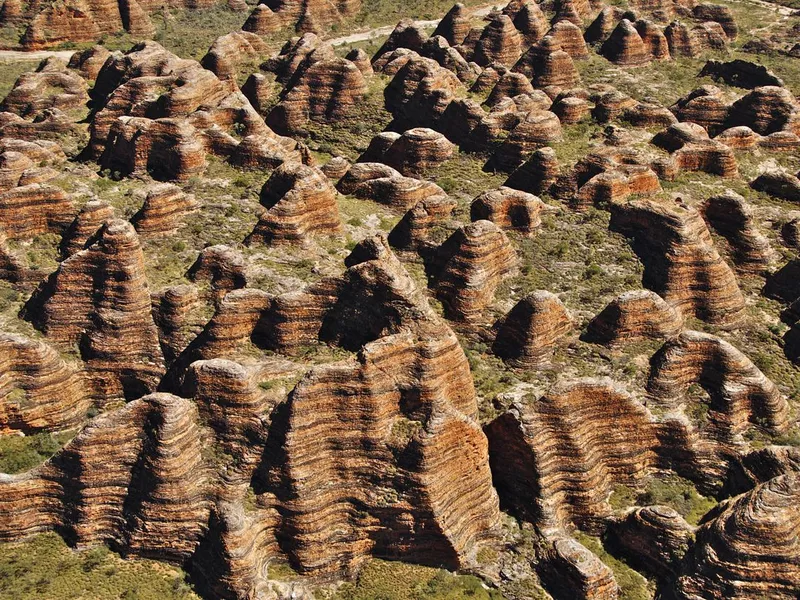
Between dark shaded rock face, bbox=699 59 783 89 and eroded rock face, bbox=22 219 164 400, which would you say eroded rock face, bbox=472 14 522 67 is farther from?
eroded rock face, bbox=22 219 164 400

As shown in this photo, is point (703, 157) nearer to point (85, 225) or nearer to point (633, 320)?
point (633, 320)

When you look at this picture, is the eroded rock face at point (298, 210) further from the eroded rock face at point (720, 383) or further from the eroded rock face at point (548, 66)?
the eroded rock face at point (548, 66)

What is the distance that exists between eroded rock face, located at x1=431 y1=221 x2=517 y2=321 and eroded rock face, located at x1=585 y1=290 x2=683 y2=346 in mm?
6291

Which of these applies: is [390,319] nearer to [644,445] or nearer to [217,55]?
[644,445]

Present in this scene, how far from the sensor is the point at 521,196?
5725cm

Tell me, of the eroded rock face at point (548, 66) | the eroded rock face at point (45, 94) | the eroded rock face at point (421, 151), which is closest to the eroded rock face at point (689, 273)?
the eroded rock face at point (421, 151)

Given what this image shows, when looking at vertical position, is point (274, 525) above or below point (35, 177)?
below

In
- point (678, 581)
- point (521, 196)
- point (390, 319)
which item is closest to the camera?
point (678, 581)

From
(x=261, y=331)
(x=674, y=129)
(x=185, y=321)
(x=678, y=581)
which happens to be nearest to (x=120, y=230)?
(x=185, y=321)

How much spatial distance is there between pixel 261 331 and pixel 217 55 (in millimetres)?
44425

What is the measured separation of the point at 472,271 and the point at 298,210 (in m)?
11.3

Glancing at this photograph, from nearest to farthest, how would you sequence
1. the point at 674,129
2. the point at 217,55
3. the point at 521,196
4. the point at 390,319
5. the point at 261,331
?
1. the point at 390,319
2. the point at 261,331
3. the point at 521,196
4. the point at 674,129
5. the point at 217,55

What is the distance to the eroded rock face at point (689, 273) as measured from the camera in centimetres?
5284

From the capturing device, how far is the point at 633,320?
49656 millimetres
